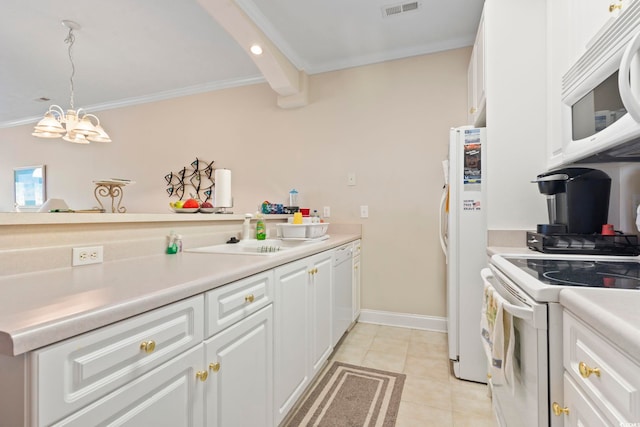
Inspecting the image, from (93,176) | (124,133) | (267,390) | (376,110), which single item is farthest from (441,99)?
(93,176)

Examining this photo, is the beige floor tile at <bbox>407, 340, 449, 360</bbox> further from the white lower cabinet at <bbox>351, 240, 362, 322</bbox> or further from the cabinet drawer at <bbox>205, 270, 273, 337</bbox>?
the cabinet drawer at <bbox>205, 270, 273, 337</bbox>

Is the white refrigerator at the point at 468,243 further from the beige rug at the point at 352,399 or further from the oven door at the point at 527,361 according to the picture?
the oven door at the point at 527,361

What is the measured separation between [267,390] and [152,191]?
3545 millimetres

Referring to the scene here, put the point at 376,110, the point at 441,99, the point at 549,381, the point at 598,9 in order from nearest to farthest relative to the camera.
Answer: the point at 549,381
the point at 598,9
the point at 441,99
the point at 376,110

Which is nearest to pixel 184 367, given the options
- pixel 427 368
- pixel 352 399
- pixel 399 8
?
pixel 352 399

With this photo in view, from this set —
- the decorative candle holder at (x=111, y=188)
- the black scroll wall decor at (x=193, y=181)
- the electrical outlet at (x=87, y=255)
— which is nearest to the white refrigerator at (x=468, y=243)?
the electrical outlet at (x=87, y=255)

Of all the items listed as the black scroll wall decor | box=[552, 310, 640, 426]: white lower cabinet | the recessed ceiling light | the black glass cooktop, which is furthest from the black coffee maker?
the black scroll wall decor

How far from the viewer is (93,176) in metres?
4.43

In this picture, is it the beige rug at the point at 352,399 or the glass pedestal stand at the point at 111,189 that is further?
the glass pedestal stand at the point at 111,189

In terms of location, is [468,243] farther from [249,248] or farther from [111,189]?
[111,189]

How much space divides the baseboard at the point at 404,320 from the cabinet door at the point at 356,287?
12 cm

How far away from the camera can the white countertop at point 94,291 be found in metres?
0.55

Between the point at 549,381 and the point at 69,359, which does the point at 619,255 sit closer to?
the point at 549,381

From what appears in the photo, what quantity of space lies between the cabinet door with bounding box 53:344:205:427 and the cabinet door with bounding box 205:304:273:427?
52 mm
